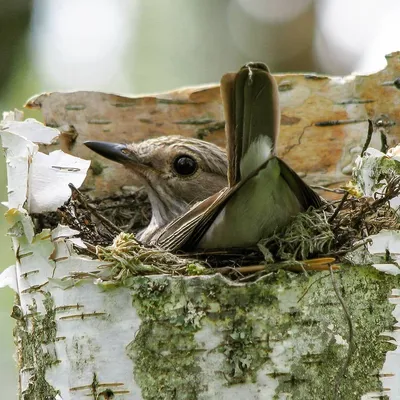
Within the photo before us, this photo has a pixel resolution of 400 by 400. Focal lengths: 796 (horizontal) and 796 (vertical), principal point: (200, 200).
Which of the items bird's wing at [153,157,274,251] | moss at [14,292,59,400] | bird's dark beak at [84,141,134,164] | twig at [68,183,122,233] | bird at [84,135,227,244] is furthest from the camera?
bird at [84,135,227,244]

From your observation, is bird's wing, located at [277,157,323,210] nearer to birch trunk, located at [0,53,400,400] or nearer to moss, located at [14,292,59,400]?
birch trunk, located at [0,53,400,400]

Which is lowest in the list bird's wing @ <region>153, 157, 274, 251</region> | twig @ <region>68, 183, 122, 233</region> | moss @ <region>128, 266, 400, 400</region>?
moss @ <region>128, 266, 400, 400</region>

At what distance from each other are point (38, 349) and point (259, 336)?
1.04m

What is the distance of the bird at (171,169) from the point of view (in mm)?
5355

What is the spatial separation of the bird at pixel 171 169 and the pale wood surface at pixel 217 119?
1.06 ft

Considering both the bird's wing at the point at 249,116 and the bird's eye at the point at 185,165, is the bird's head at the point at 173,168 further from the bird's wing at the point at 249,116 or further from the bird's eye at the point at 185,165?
the bird's wing at the point at 249,116

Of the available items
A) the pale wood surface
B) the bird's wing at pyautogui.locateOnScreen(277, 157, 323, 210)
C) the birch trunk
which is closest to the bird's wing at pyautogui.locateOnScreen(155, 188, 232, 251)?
the bird's wing at pyautogui.locateOnScreen(277, 157, 323, 210)

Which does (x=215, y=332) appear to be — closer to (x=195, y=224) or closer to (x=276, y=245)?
(x=276, y=245)

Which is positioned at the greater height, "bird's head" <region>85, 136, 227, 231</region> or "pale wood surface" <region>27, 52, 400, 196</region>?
"pale wood surface" <region>27, 52, 400, 196</region>

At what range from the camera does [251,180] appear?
3.81 meters

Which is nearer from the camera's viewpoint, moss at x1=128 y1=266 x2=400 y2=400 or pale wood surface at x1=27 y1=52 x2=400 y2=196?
moss at x1=128 y1=266 x2=400 y2=400

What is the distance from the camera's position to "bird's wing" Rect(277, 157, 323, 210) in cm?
378

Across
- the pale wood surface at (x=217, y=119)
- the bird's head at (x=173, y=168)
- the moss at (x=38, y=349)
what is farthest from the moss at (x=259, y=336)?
the pale wood surface at (x=217, y=119)

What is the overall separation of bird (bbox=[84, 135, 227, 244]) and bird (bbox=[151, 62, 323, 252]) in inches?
47.9
